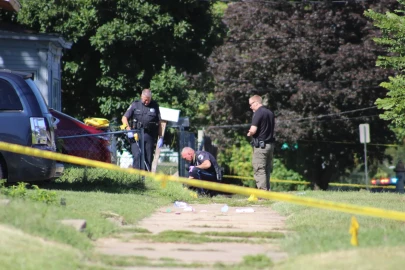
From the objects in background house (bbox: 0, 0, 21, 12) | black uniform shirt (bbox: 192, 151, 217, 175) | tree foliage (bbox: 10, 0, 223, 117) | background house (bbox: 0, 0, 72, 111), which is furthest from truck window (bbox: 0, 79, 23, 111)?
tree foliage (bbox: 10, 0, 223, 117)

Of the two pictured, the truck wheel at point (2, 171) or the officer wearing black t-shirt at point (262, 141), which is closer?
the truck wheel at point (2, 171)

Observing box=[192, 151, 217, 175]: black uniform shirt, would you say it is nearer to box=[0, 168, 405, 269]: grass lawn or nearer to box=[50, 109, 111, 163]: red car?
box=[50, 109, 111, 163]: red car

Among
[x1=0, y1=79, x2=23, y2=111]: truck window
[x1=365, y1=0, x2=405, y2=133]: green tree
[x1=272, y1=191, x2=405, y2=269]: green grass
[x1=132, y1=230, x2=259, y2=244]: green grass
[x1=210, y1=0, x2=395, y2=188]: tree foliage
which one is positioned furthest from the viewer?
[x1=210, y1=0, x2=395, y2=188]: tree foliage

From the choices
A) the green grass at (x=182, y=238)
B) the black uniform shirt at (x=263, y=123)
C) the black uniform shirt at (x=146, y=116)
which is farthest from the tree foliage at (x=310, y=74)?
the green grass at (x=182, y=238)

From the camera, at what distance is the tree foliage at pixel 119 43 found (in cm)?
2889

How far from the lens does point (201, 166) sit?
1706 cm

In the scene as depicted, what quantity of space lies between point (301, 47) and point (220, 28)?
21.2 feet

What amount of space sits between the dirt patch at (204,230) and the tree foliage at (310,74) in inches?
927

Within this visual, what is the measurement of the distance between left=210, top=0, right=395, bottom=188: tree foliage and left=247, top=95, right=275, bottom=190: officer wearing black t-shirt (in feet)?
67.0

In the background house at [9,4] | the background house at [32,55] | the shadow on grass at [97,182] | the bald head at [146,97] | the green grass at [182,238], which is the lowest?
the green grass at [182,238]

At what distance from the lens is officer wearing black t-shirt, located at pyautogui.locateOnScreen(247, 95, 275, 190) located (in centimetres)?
1584

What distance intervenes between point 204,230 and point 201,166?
7.42 metres

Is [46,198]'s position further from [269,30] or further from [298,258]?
[269,30]

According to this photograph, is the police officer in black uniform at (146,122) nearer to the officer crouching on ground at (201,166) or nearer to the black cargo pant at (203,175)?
the officer crouching on ground at (201,166)
